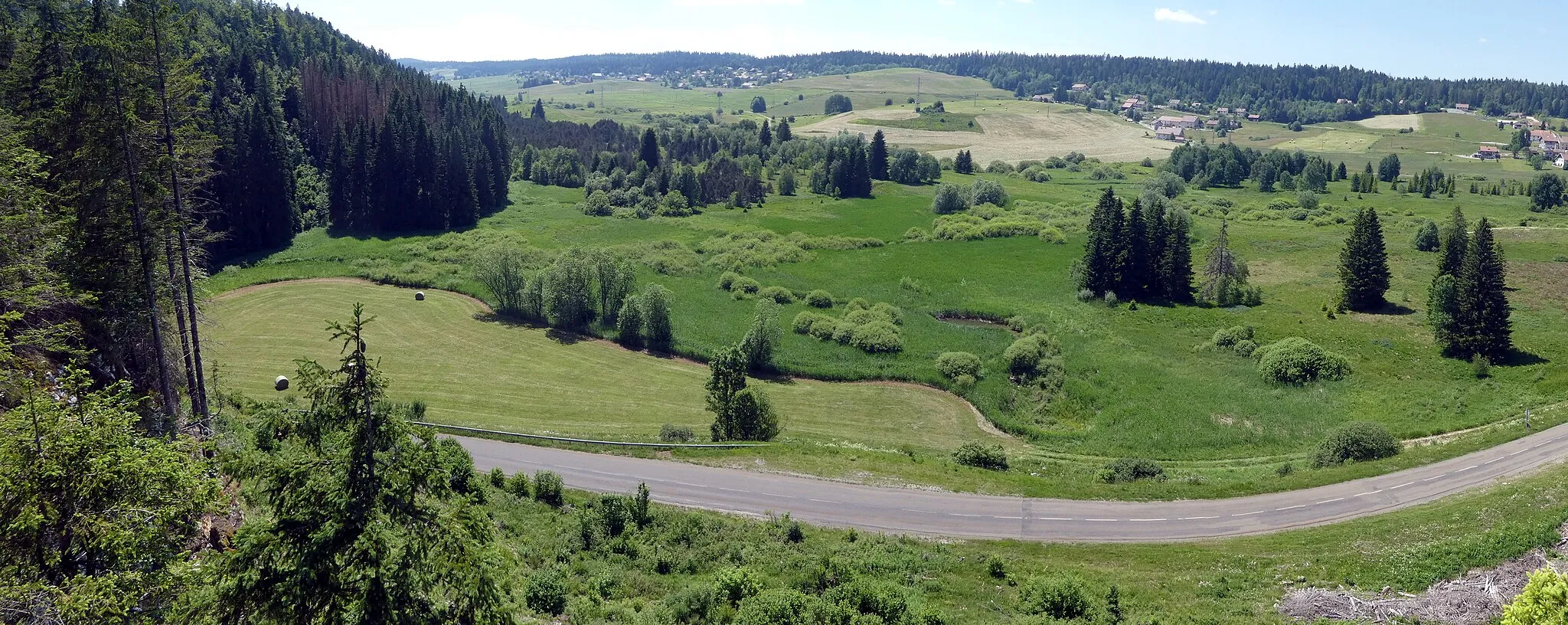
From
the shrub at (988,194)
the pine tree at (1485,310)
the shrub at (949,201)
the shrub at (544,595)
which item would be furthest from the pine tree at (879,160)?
the shrub at (544,595)

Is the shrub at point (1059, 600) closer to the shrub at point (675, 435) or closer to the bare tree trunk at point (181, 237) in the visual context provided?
the shrub at point (675, 435)

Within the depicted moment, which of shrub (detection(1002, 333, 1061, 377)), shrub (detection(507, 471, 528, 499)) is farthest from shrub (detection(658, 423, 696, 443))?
shrub (detection(1002, 333, 1061, 377))

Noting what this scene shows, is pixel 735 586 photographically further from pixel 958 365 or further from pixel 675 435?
pixel 958 365

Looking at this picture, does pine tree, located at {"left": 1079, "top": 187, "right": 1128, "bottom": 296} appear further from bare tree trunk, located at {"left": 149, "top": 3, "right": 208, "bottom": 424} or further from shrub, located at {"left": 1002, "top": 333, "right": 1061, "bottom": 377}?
bare tree trunk, located at {"left": 149, "top": 3, "right": 208, "bottom": 424}

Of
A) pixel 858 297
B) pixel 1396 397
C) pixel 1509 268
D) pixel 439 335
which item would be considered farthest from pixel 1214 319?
pixel 439 335

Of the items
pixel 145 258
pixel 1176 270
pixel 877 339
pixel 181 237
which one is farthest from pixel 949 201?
pixel 145 258
